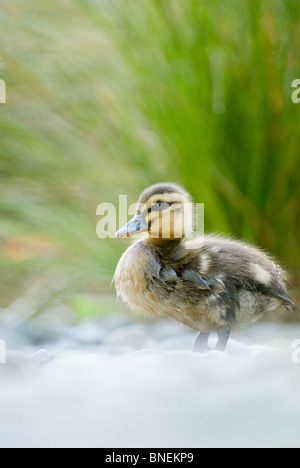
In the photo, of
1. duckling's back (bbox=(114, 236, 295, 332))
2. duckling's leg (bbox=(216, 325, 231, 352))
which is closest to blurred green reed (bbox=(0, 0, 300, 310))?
duckling's back (bbox=(114, 236, 295, 332))

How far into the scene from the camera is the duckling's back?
0.98m

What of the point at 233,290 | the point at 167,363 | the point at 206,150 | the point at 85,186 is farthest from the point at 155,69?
the point at 167,363

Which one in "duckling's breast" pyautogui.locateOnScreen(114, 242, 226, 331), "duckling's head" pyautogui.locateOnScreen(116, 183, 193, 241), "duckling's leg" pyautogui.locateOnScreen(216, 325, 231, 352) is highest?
"duckling's head" pyautogui.locateOnScreen(116, 183, 193, 241)

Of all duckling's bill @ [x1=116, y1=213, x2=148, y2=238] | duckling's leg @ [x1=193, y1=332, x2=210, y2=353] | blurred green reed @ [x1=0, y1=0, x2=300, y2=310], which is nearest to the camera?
duckling's bill @ [x1=116, y1=213, x2=148, y2=238]

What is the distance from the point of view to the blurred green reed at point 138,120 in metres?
1.48

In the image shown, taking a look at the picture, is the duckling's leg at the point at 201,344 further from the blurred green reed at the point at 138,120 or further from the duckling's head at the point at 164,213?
the blurred green reed at the point at 138,120

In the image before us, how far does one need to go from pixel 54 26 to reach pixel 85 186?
1.45 feet

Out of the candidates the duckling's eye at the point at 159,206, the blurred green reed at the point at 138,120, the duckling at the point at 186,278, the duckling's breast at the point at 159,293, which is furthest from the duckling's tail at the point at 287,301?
the blurred green reed at the point at 138,120

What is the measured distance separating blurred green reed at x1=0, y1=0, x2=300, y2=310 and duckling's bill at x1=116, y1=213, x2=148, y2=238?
1.90ft

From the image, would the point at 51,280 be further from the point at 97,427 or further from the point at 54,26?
the point at 97,427

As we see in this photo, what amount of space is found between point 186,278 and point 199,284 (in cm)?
3

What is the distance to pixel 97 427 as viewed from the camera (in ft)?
2.28

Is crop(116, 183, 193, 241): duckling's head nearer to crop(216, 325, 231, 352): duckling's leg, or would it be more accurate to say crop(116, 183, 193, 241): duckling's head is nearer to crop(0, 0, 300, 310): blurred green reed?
crop(216, 325, 231, 352): duckling's leg

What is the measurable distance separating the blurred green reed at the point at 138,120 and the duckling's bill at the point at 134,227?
578 millimetres
